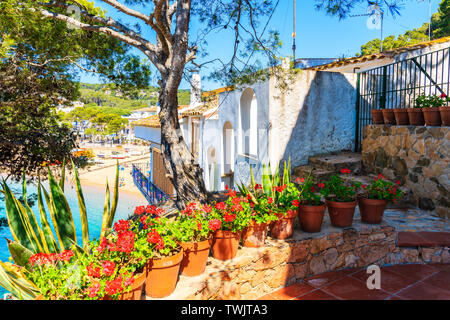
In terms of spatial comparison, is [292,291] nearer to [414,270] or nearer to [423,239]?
[414,270]

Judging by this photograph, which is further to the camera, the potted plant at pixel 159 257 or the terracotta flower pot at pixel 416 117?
the terracotta flower pot at pixel 416 117

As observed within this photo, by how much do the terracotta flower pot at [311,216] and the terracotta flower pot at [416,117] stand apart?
8.95 ft

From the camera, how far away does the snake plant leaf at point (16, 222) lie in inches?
84.2

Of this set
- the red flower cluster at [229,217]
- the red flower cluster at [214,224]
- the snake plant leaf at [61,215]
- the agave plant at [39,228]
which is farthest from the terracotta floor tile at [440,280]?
the snake plant leaf at [61,215]

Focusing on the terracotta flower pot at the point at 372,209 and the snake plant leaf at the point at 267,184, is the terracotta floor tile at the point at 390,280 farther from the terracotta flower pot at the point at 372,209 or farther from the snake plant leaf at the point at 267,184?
the snake plant leaf at the point at 267,184

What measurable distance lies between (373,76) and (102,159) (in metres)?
30.3

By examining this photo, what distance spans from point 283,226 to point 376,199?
1.24 m

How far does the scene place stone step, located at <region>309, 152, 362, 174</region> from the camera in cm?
563

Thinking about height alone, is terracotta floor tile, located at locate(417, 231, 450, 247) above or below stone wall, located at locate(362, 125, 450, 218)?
below

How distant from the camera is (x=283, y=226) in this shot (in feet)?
9.77

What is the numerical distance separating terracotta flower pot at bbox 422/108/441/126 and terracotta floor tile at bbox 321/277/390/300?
113 inches

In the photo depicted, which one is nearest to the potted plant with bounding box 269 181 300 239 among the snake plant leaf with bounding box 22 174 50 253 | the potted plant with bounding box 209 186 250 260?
the potted plant with bounding box 209 186 250 260

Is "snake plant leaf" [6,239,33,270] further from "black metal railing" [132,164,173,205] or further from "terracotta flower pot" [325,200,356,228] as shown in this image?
"black metal railing" [132,164,173,205]
